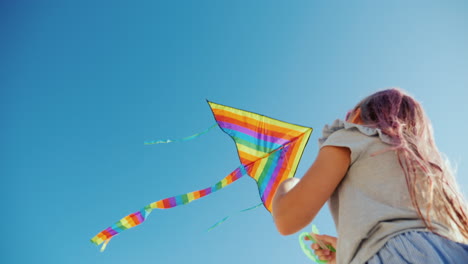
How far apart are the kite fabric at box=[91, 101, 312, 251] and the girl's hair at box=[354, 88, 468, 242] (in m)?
1.81

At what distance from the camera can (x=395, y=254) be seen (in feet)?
2.08

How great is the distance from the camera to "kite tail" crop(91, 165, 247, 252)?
234cm

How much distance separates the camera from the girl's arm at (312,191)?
0.77m

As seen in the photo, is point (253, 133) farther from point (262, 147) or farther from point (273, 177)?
point (273, 177)

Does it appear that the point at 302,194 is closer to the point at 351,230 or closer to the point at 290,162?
the point at 351,230

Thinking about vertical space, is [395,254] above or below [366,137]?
below

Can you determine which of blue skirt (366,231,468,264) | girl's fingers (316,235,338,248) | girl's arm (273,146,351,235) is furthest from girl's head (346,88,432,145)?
girl's fingers (316,235,338,248)

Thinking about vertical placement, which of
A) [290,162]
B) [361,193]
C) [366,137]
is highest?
[366,137]

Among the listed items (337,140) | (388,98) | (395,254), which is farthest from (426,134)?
(395,254)

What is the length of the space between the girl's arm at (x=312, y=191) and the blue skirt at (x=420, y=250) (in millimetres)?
178

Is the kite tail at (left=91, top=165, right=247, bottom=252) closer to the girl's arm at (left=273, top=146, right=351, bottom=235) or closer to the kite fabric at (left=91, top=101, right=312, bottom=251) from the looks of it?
the kite fabric at (left=91, top=101, right=312, bottom=251)

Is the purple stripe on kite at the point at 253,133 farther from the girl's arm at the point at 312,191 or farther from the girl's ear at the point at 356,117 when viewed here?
the girl's arm at the point at 312,191

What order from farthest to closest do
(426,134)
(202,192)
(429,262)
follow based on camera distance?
(202,192) → (426,134) → (429,262)

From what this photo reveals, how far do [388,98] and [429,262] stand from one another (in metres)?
0.53
